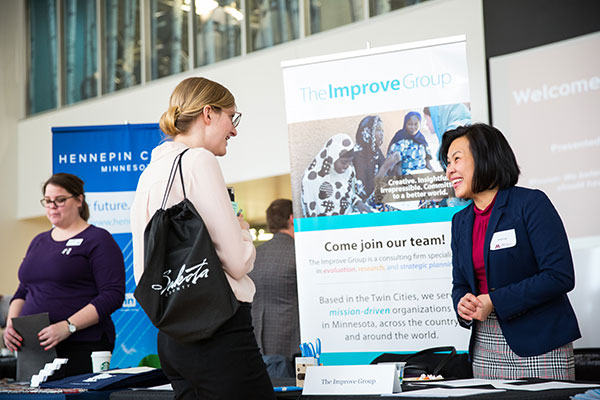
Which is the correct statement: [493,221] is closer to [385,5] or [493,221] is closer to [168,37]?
[385,5]

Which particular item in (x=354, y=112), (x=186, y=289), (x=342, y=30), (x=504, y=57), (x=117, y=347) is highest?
(x=342, y=30)

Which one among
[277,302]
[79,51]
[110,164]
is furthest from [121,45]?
[277,302]

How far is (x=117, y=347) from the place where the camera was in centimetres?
473

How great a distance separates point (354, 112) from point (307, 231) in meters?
0.58

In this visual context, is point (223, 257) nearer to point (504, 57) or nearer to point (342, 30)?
point (504, 57)

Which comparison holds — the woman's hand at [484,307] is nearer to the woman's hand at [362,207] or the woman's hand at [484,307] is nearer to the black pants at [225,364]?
the black pants at [225,364]

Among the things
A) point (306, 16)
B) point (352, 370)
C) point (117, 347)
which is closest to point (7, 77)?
point (306, 16)

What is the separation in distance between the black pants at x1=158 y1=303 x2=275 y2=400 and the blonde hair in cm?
45

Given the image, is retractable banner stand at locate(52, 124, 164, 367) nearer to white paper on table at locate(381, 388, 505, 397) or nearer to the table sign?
the table sign

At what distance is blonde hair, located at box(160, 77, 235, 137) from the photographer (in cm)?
169

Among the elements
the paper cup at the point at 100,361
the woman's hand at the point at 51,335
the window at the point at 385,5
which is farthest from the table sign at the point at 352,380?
the window at the point at 385,5

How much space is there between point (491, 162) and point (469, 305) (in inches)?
17.9

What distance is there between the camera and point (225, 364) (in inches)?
59.4

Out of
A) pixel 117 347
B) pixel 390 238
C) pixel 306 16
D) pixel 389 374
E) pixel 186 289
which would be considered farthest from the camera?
pixel 306 16
